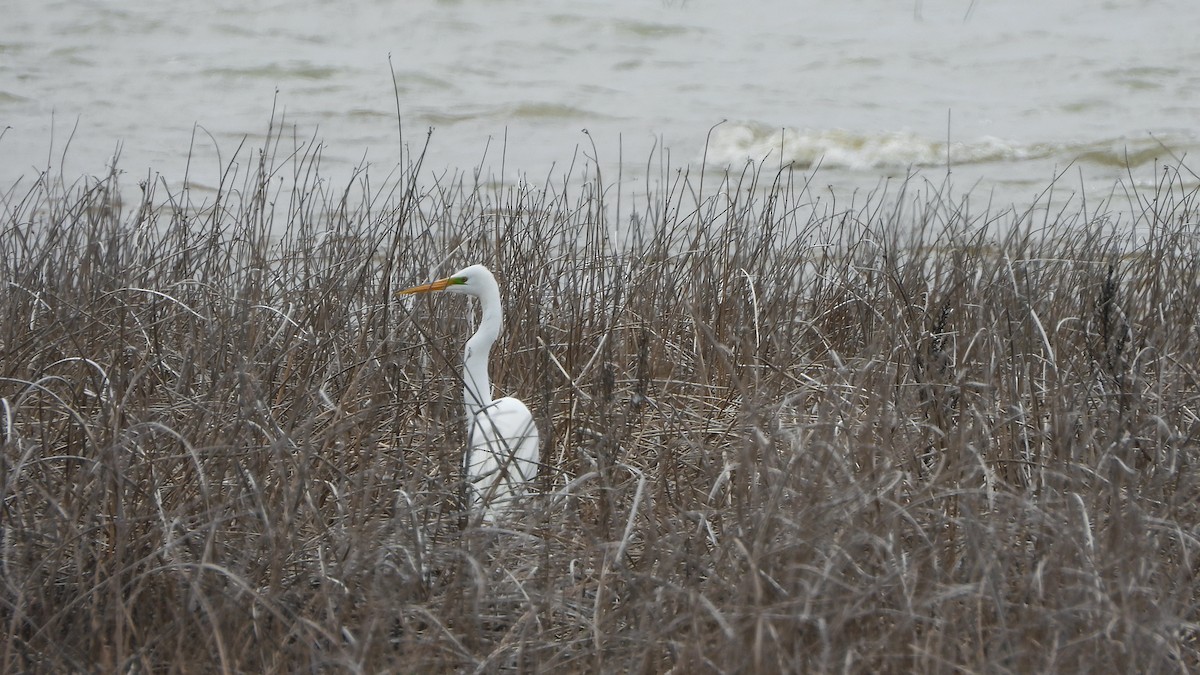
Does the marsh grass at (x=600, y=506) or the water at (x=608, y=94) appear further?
→ the water at (x=608, y=94)

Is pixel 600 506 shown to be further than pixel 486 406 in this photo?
No

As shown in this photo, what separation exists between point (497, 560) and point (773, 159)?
31.5ft

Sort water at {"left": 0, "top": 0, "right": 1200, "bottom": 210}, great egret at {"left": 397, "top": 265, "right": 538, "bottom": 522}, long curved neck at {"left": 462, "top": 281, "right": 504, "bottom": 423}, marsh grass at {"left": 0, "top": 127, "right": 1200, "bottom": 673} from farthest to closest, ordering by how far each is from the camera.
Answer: water at {"left": 0, "top": 0, "right": 1200, "bottom": 210} → long curved neck at {"left": 462, "top": 281, "right": 504, "bottom": 423} → great egret at {"left": 397, "top": 265, "right": 538, "bottom": 522} → marsh grass at {"left": 0, "top": 127, "right": 1200, "bottom": 673}

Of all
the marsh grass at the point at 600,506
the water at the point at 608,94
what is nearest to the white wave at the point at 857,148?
the water at the point at 608,94

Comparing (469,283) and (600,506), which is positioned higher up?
(469,283)

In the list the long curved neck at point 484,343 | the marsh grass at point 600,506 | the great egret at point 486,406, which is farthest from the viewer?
the long curved neck at point 484,343

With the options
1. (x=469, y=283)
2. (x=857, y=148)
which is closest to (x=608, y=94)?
(x=857, y=148)

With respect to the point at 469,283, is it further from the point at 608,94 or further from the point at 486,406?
the point at 608,94

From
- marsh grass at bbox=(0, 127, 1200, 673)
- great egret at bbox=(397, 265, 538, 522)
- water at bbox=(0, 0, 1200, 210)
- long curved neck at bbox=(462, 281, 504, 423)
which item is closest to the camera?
marsh grass at bbox=(0, 127, 1200, 673)

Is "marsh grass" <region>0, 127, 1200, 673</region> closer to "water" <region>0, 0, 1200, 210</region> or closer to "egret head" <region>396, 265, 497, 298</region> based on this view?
"egret head" <region>396, 265, 497, 298</region>

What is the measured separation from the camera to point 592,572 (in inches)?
83.9

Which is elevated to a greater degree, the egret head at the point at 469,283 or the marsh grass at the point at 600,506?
the egret head at the point at 469,283

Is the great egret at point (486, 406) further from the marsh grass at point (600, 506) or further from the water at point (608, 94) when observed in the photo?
the water at point (608, 94)

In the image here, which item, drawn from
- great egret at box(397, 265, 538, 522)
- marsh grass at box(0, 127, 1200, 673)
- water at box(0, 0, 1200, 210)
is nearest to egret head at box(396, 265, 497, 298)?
great egret at box(397, 265, 538, 522)
